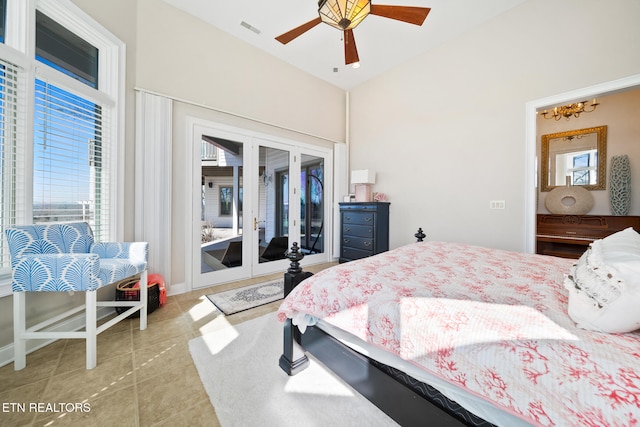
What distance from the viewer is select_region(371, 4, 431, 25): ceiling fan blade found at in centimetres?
206

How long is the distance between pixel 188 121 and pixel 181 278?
1956 mm

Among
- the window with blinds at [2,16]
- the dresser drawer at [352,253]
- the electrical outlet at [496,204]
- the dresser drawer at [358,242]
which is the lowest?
the dresser drawer at [352,253]

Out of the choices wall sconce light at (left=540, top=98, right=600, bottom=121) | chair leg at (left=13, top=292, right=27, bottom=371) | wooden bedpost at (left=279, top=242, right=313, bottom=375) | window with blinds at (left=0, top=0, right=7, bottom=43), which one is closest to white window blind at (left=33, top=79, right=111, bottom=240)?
window with blinds at (left=0, top=0, right=7, bottom=43)

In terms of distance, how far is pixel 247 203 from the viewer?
350 cm

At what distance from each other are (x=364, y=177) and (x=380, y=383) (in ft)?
11.0

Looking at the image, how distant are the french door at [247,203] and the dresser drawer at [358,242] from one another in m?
0.70

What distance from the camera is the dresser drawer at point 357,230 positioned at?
12.5 ft

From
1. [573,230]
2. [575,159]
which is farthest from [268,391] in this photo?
[575,159]

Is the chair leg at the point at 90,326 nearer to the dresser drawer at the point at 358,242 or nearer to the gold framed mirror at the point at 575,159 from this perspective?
the dresser drawer at the point at 358,242

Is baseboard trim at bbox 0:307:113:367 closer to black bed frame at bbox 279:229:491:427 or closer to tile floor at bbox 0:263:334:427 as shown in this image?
tile floor at bbox 0:263:334:427

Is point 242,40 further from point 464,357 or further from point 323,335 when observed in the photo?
point 464,357

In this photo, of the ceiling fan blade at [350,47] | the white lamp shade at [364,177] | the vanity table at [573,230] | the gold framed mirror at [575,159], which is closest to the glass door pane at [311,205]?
the white lamp shade at [364,177]

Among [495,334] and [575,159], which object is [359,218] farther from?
[575,159]

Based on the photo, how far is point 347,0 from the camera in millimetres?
1972
